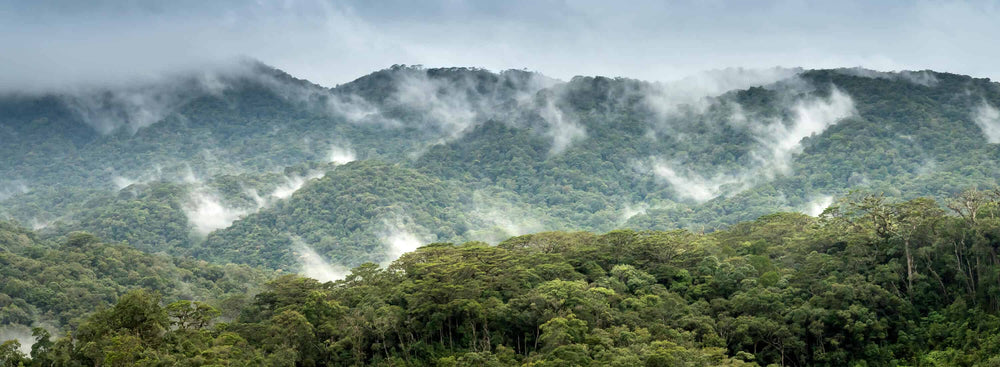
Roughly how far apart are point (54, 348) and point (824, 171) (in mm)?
157386

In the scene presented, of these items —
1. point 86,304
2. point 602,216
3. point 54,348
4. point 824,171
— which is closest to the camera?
point 54,348

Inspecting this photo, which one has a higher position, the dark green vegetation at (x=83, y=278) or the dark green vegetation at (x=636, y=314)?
the dark green vegetation at (x=636, y=314)

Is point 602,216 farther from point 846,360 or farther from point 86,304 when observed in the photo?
point 846,360

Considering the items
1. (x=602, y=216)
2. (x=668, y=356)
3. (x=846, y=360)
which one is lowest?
(x=602, y=216)

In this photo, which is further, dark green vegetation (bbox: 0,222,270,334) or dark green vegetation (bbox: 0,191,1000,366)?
dark green vegetation (bbox: 0,222,270,334)

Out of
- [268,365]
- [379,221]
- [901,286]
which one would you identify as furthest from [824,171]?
[268,365]

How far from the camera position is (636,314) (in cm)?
5675

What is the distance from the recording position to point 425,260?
234 ft

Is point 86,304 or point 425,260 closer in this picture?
point 425,260

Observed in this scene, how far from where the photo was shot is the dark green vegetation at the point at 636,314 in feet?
172

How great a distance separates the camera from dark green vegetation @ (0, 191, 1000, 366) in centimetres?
5228

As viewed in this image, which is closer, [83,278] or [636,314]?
[636,314]

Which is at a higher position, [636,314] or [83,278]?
[636,314]

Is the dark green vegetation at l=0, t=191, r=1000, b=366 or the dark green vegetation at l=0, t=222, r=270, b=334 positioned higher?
the dark green vegetation at l=0, t=191, r=1000, b=366
